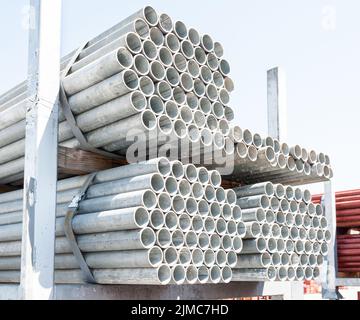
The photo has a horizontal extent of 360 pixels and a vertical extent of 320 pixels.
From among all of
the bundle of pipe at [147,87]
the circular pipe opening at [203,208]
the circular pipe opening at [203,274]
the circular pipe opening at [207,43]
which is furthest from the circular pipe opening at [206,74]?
the circular pipe opening at [203,274]

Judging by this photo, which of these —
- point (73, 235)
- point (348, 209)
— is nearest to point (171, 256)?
point (73, 235)

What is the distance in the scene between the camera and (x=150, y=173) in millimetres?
4898

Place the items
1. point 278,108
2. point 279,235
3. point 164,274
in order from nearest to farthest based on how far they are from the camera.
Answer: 1. point 164,274
2. point 279,235
3. point 278,108

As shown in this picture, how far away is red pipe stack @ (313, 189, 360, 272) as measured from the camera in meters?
8.88

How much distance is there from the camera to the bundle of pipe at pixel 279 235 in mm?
6203

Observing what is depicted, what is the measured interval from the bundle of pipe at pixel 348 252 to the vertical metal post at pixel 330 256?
0.13m

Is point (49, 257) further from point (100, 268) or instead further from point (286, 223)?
point (286, 223)

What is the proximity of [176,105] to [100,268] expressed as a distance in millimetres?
1692

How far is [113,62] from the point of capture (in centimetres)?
478

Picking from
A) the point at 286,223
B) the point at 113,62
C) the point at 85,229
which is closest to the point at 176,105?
the point at 113,62

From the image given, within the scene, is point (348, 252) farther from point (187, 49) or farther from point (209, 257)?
point (187, 49)

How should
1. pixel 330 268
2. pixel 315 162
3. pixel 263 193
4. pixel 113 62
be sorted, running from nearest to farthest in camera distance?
pixel 113 62
pixel 263 193
pixel 315 162
pixel 330 268

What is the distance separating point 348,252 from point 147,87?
17.6 ft

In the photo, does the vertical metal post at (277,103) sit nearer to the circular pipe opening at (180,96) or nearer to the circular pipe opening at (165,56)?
the circular pipe opening at (180,96)
